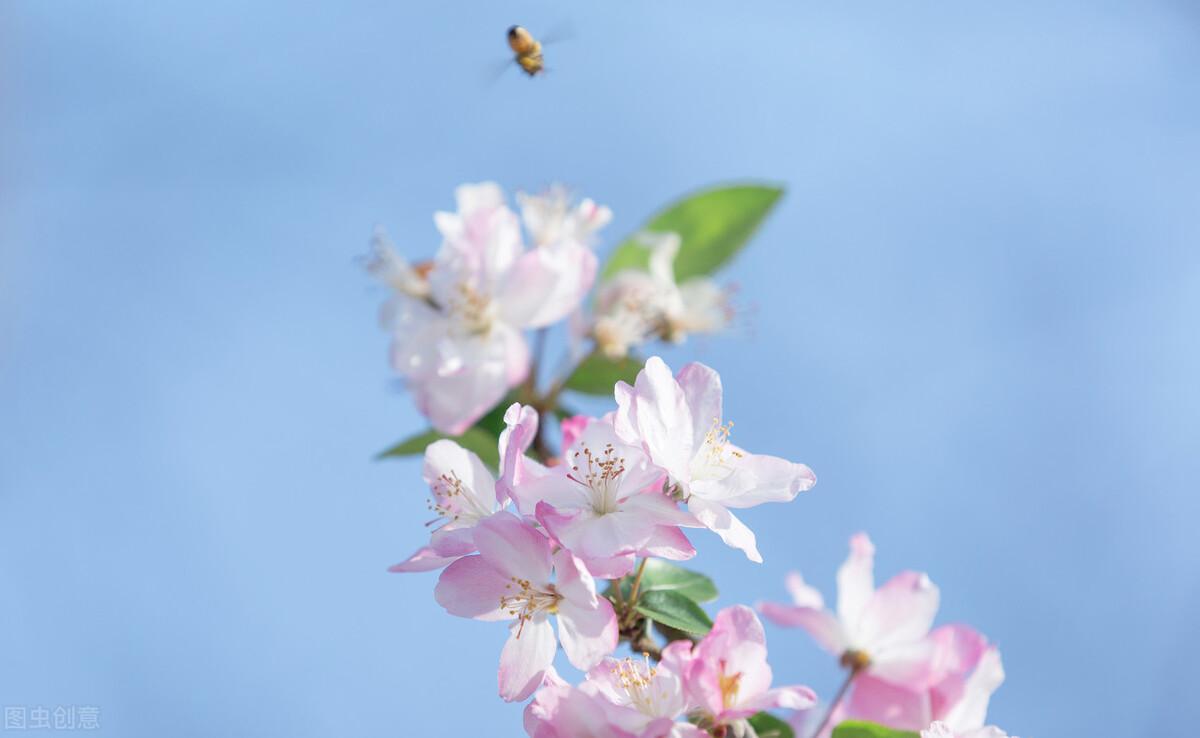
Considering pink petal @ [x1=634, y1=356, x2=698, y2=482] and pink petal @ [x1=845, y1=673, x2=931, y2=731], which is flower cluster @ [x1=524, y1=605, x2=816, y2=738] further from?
pink petal @ [x1=845, y1=673, x2=931, y2=731]

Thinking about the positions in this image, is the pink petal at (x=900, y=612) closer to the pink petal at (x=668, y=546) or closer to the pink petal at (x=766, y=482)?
the pink petal at (x=766, y=482)

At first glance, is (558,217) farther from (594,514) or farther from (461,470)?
(594,514)

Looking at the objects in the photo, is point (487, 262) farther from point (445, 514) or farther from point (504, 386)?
point (445, 514)

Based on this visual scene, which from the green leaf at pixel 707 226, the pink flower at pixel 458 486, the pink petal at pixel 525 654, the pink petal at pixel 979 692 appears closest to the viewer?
the pink petal at pixel 525 654

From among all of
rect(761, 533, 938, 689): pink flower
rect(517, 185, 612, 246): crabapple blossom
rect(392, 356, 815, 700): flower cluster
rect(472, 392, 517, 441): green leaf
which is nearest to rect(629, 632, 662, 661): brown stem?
rect(392, 356, 815, 700): flower cluster

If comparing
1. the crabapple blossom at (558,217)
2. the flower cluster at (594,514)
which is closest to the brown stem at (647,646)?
the flower cluster at (594,514)

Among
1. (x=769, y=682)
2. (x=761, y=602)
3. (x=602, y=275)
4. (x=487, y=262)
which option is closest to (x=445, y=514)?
(x=769, y=682)

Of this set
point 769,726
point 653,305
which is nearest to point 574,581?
point 769,726
